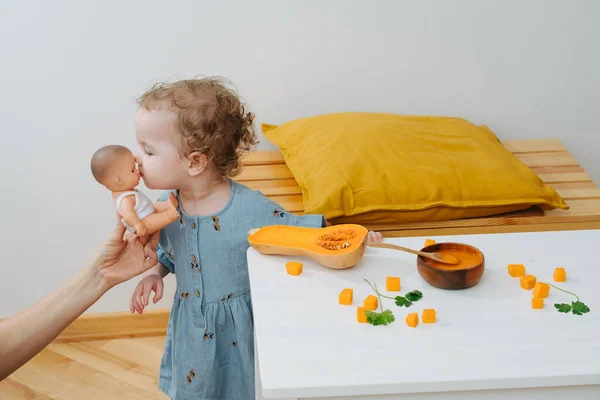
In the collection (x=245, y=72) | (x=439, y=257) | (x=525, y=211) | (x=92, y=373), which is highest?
(x=245, y=72)

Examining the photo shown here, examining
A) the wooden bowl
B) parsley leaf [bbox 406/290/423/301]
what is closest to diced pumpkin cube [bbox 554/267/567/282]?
the wooden bowl

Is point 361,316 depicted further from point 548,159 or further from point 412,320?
point 548,159

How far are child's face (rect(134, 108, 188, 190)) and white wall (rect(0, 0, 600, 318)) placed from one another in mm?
925

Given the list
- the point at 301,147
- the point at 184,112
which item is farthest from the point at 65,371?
the point at 184,112

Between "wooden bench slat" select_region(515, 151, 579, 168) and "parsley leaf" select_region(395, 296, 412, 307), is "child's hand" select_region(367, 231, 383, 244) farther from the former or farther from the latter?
"wooden bench slat" select_region(515, 151, 579, 168)

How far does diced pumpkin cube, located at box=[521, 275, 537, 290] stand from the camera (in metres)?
1.15

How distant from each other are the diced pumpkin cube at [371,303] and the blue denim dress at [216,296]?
0.38 metres

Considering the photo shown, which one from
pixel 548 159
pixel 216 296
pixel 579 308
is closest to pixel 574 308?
pixel 579 308

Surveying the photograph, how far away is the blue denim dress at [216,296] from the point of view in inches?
56.3

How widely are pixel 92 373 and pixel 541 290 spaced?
5.19 feet

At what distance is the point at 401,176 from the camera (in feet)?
6.32

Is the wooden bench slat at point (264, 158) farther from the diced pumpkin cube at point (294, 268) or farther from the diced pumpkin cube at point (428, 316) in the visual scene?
the diced pumpkin cube at point (428, 316)

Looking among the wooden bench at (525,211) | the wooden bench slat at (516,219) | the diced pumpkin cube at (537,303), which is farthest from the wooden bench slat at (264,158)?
the diced pumpkin cube at (537,303)

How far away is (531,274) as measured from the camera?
121cm
